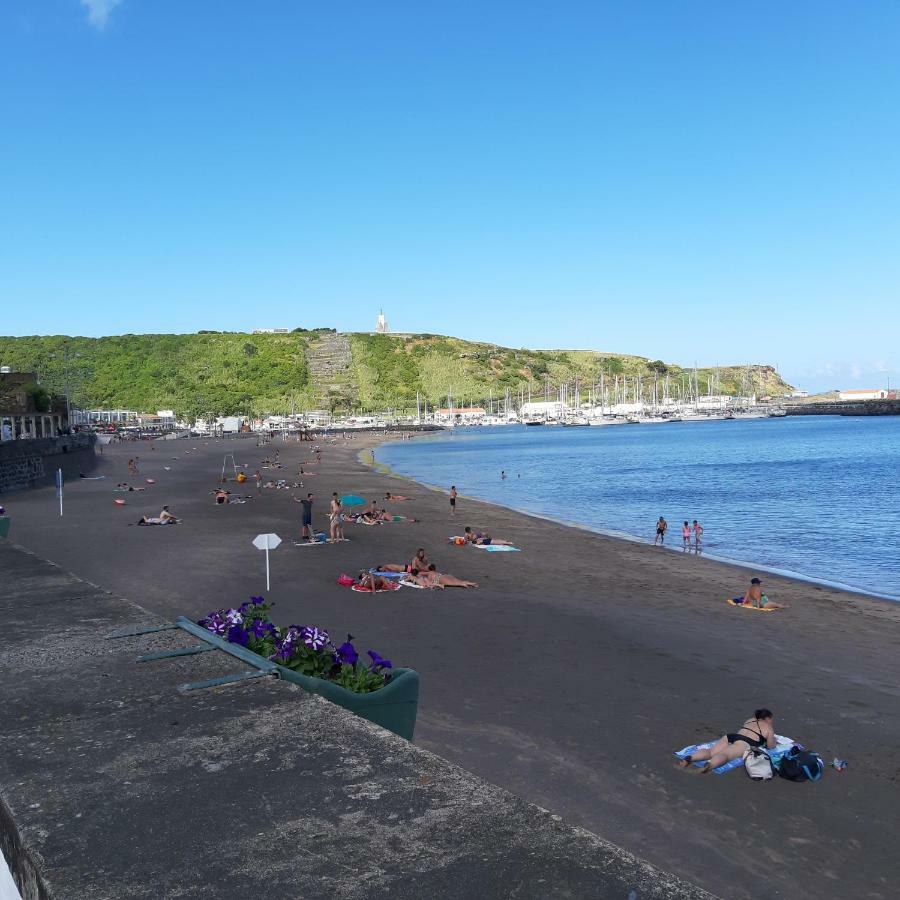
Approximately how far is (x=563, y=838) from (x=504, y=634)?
1207cm

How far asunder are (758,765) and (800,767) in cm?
49

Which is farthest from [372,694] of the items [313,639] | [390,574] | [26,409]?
[26,409]

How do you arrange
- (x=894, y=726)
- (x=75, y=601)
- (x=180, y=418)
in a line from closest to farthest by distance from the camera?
(x=75, y=601) → (x=894, y=726) → (x=180, y=418)

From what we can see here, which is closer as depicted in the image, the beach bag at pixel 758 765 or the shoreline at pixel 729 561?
the beach bag at pixel 758 765

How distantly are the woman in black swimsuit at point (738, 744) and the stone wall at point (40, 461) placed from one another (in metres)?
40.7

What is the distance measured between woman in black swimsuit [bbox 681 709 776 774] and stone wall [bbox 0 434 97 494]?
40729 millimetres

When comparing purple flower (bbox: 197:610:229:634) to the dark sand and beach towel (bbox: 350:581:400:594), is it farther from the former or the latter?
beach towel (bbox: 350:581:400:594)

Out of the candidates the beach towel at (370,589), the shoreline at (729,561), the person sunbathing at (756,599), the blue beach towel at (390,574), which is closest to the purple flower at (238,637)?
the beach towel at (370,589)

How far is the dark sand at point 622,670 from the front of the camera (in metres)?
7.98

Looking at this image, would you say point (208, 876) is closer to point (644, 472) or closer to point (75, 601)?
point (75, 601)

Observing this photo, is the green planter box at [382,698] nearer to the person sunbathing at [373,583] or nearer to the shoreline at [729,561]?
the person sunbathing at [373,583]

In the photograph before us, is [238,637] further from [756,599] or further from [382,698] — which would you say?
[756,599]

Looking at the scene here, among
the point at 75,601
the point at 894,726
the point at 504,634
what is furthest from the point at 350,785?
the point at 504,634

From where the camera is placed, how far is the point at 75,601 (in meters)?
8.56
